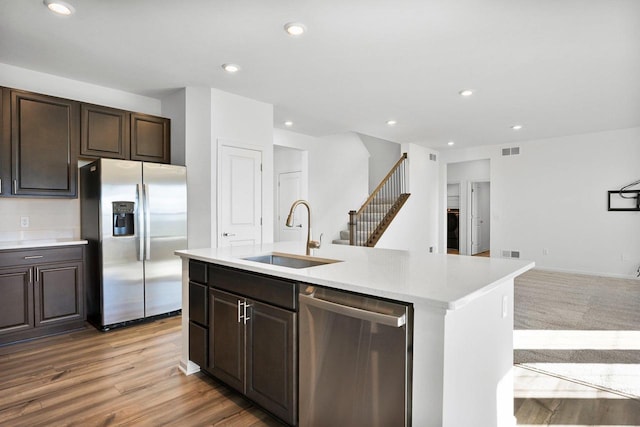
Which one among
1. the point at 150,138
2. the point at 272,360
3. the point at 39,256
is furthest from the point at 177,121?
the point at 272,360

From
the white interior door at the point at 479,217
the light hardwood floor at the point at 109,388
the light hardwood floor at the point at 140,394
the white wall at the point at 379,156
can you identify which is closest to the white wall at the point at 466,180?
the white interior door at the point at 479,217

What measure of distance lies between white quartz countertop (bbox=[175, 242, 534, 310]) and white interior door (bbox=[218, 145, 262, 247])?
1671 mm

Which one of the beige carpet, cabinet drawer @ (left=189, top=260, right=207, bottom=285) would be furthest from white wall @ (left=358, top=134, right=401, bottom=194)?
cabinet drawer @ (left=189, top=260, right=207, bottom=285)

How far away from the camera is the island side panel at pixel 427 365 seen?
1.27 meters

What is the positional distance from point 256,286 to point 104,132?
3017 millimetres

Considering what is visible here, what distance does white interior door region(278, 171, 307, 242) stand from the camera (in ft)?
23.2

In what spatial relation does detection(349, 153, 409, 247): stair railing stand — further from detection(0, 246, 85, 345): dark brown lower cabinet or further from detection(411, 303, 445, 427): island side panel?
detection(411, 303, 445, 427): island side panel

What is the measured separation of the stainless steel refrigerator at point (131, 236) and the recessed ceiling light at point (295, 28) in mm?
2060

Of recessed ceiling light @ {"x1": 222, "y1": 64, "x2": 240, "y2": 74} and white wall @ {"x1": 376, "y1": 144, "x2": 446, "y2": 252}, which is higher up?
recessed ceiling light @ {"x1": 222, "y1": 64, "x2": 240, "y2": 74}

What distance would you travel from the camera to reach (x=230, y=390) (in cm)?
237

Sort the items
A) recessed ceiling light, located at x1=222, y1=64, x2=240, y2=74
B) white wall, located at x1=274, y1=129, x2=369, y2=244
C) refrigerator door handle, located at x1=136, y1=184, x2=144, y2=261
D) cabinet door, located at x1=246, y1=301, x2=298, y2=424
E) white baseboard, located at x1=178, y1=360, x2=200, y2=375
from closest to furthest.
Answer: cabinet door, located at x1=246, y1=301, x2=298, y2=424, white baseboard, located at x1=178, y1=360, x2=200, y2=375, recessed ceiling light, located at x1=222, y1=64, x2=240, y2=74, refrigerator door handle, located at x1=136, y1=184, x2=144, y2=261, white wall, located at x1=274, y1=129, x2=369, y2=244

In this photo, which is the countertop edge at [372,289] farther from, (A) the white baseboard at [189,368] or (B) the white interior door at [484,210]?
(B) the white interior door at [484,210]

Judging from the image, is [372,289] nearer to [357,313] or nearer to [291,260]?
[357,313]

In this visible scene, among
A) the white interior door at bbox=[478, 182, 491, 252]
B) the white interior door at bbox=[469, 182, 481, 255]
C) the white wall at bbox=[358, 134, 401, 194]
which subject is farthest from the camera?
the white interior door at bbox=[478, 182, 491, 252]
